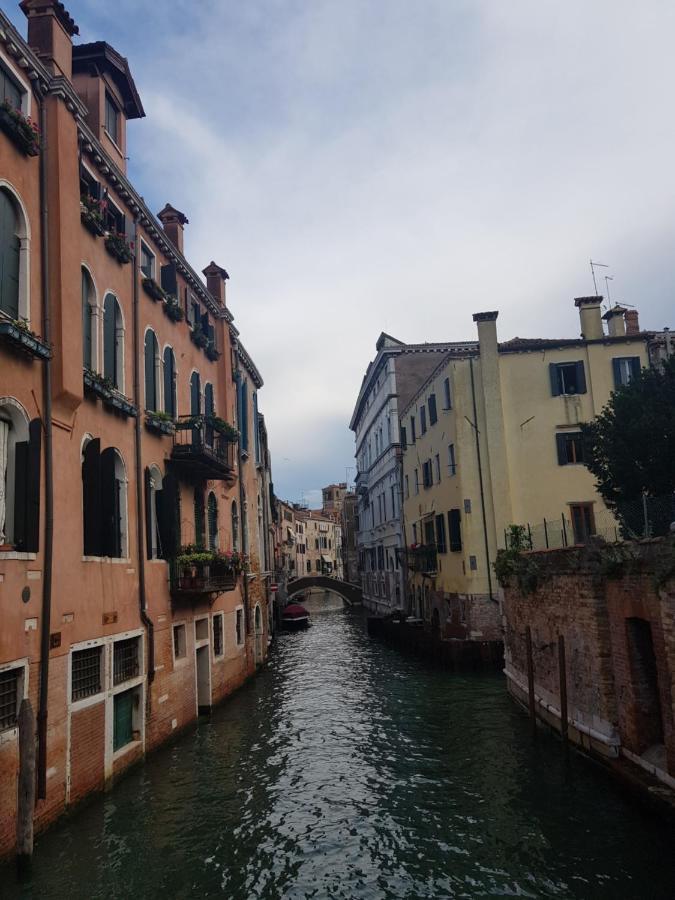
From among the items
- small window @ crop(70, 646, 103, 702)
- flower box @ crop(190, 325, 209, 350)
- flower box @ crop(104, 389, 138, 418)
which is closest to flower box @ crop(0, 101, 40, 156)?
flower box @ crop(104, 389, 138, 418)

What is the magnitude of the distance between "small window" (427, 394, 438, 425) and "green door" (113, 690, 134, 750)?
1779 centimetres

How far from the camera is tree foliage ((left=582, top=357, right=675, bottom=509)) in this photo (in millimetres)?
15328

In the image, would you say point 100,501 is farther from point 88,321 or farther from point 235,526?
point 235,526

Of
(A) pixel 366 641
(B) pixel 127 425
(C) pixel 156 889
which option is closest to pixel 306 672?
(A) pixel 366 641

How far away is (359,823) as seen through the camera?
1005cm

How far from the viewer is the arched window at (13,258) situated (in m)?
9.08

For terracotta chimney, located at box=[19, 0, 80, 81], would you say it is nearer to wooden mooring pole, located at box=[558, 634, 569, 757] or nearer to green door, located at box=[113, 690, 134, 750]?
green door, located at box=[113, 690, 134, 750]

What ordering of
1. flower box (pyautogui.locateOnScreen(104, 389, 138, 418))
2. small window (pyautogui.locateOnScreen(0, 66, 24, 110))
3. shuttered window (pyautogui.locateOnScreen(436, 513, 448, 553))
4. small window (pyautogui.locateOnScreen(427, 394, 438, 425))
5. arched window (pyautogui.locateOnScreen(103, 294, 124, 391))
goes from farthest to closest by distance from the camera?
small window (pyautogui.locateOnScreen(427, 394, 438, 425)) < shuttered window (pyautogui.locateOnScreen(436, 513, 448, 553)) < arched window (pyautogui.locateOnScreen(103, 294, 124, 391)) < flower box (pyautogui.locateOnScreen(104, 389, 138, 418)) < small window (pyautogui.locateOnScreen(0, 66, 24, 110))

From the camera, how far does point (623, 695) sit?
10492 millimetres

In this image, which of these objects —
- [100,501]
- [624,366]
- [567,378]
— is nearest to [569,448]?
[567,378]

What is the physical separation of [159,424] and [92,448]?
318 cm

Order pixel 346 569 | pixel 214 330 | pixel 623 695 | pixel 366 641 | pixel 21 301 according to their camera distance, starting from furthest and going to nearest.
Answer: pixel 346 569, pixel 366 641, pixel 214 330, pixel 623 695, pixel 21 301

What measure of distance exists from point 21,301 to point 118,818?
23.9ft

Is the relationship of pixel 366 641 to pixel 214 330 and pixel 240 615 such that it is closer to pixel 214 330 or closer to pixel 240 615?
pixel 240 615
